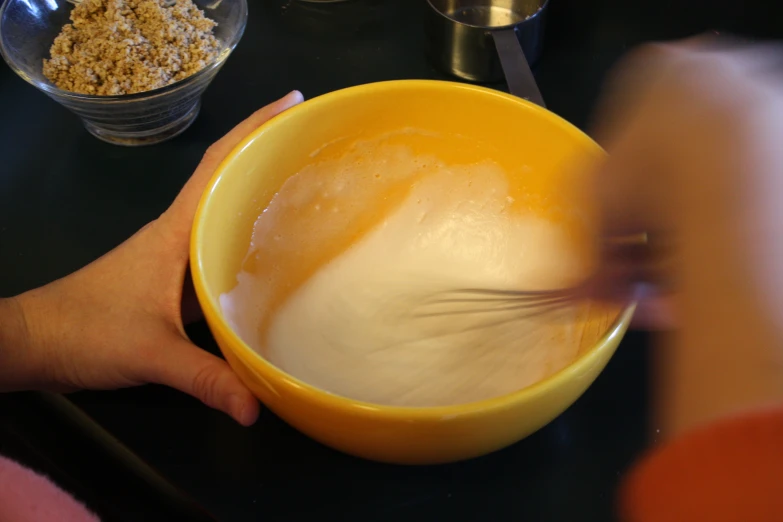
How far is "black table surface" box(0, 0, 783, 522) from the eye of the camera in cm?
51

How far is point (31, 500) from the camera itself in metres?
0.48

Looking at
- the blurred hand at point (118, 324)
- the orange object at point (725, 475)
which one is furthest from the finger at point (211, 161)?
the orange object at point (725, 475)

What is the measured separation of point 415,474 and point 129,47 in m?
0.56

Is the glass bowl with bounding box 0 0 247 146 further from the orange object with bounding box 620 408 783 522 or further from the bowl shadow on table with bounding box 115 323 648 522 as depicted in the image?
the orange object with bounding box 620 408 783 522

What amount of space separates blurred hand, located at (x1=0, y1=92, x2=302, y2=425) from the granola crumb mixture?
214mm

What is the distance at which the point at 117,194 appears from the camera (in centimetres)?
73

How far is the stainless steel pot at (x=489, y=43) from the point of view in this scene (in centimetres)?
75

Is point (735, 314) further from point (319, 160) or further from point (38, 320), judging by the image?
point (38, 320)

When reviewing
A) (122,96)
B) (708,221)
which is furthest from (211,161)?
(708,221)

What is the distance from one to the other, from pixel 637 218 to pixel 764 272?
4.2 inches

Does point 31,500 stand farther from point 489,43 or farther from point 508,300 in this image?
point 489,43

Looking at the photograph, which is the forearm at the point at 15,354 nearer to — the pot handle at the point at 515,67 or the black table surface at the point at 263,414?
the black table surface at the point at 263,414

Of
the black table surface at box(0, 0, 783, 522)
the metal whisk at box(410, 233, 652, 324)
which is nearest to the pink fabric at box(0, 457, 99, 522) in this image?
the black table surface at box(0, 0, 783, 522)

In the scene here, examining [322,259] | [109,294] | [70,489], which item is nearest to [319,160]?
[322,259]
